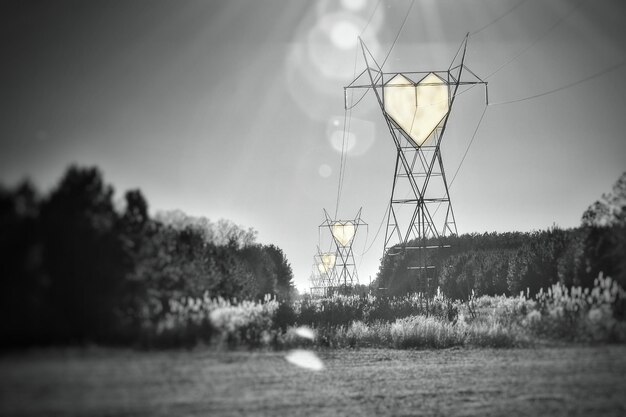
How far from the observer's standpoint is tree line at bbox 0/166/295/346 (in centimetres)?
474

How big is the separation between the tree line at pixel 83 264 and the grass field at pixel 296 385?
28 cm

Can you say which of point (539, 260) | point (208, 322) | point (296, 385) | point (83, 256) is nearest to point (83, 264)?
point (83, 256)

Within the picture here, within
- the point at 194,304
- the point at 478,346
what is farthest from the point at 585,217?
the point at 194,304

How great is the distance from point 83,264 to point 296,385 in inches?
167

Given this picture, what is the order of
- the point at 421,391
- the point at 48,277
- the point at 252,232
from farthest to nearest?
the point at 252,232 → the point at 421,391 → the point at 48,277

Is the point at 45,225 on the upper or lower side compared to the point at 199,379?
upper

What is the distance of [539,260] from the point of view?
30.1 meters

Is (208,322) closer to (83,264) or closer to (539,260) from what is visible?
(83,264)

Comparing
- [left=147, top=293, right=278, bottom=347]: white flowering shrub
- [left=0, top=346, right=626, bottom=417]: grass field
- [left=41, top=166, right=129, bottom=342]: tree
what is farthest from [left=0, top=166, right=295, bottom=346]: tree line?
[left=0, top=346, right=626, bottom=417]: grass field

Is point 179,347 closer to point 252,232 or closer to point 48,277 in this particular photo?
point 48,277

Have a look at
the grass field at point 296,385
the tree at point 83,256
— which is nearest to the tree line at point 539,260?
the grass field at point 296,385

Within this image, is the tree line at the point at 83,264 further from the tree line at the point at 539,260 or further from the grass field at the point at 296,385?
the tree line at the point at 539,260

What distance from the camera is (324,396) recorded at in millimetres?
7582

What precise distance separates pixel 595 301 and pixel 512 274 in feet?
86.6
